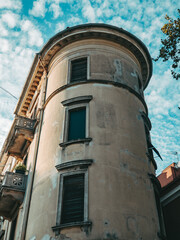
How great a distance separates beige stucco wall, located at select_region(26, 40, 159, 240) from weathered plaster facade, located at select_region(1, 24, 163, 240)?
0.14 ft

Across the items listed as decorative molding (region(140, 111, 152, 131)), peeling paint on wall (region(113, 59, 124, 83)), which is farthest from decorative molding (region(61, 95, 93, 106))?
decorative molding (region(140, 111, 152, 131))

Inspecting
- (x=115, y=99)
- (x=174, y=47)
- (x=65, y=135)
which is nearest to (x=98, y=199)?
(x=65, y=135)

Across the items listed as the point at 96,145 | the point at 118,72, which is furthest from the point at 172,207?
the point at 118,72

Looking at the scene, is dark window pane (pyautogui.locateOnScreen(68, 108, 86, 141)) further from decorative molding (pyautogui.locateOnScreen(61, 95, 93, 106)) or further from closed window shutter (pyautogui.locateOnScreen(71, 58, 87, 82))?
closed window shutter (pyautogui.locateOnScreen(71, 58, 87, 82))

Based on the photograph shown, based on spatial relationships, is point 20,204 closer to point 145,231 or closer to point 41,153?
point 41,153

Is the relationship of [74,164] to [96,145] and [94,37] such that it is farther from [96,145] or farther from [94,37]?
[94,37]

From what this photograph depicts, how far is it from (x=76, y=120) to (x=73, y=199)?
4.65 m

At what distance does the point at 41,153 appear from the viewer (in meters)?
16.4

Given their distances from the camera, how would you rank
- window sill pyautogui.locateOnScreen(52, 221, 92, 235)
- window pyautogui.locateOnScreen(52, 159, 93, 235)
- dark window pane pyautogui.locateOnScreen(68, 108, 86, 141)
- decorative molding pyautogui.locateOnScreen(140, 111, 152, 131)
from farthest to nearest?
decorative molding pyautogui.locateOnScreen(140, 111, 152, 131)
dark window pane pyautogui.locateOnScreen(68, 108, 86, 141)
window pyautogui.locateOnScreen(52, 159, 93, 235)
window sill pyautogui.locateOnScreen(52, 221, 92, 235)

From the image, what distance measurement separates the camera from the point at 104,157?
14.1m

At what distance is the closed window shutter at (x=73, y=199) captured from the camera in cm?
1272

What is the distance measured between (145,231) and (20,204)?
8.04 metres

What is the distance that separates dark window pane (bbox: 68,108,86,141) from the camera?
15.5m

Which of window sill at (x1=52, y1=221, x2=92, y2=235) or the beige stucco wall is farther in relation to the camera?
the beige stucco wall
